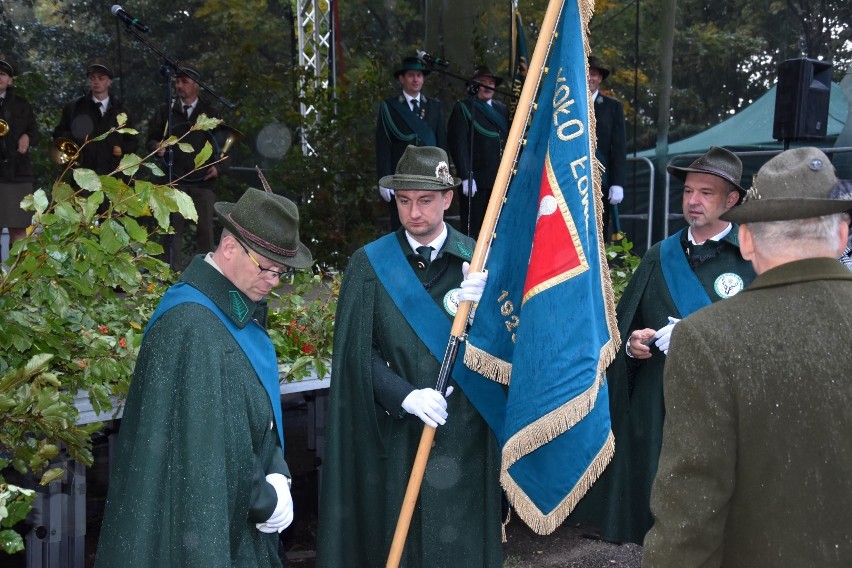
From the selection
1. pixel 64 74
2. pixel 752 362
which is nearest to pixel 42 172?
pixel 64 74

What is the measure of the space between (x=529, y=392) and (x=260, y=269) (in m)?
1.40

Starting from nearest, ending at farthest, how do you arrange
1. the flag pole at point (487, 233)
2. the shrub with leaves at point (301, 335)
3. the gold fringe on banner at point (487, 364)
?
the flag pole at point (487, 233), the gold fringe on banner at point (487, 364), the shrub with leaves at point (301, 335)

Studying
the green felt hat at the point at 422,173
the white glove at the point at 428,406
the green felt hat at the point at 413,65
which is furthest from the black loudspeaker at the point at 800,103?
the white glove at the point at 428,406

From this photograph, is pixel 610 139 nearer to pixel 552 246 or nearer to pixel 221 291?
pixel 552 246

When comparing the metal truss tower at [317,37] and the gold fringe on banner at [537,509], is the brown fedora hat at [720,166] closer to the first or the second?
the gold fringe on banner at [537,509]

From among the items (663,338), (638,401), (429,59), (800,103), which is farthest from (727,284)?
(800,103)

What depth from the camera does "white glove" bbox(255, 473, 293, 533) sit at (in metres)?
3.38

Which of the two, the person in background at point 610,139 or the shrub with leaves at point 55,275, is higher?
the person in background at point 610,139

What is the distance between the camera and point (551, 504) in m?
4.43

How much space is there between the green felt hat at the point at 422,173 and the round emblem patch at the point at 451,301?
49 centimetres

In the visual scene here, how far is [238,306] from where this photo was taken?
11.1ft

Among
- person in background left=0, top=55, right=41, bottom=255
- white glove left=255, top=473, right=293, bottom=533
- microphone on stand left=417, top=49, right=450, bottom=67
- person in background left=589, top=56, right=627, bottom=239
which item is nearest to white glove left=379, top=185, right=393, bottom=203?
microphone on stand left=417, top=49, right=450, bottom=67

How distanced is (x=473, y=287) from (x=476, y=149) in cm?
720

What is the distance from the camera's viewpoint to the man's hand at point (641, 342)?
16.7 ft
